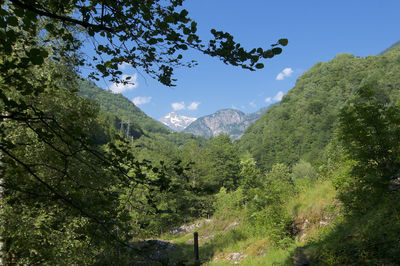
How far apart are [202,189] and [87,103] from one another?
10.7 meters

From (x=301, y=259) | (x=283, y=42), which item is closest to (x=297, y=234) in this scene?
(x=301, y=259)

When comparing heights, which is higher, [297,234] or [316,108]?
[316,108]

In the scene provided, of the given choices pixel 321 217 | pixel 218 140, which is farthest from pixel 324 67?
pixel 321 217

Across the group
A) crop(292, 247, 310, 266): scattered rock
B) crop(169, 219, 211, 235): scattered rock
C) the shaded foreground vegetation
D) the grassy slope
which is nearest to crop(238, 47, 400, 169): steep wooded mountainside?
crop(169, 219, 211, 235): scattered rock

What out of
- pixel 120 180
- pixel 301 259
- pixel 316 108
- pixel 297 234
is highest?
pixel 316 108

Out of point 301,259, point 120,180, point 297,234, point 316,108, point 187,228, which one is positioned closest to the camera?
point 120,180

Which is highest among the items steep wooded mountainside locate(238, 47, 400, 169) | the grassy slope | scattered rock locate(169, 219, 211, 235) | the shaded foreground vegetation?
steep wooded mountainside locate(238, 47, 400, 169)

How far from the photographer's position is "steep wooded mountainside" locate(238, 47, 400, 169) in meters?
76.8

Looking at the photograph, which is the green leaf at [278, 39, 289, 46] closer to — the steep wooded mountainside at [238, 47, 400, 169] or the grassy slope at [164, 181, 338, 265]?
the grassy slope at [164, 181, 338, 265]

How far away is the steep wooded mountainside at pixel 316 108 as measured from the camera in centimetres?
7681

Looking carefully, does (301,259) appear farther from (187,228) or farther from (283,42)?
(187,228)

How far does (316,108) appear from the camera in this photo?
92062mm

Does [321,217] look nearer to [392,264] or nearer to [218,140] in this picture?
[392,264]

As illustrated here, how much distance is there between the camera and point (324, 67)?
120562 mm
